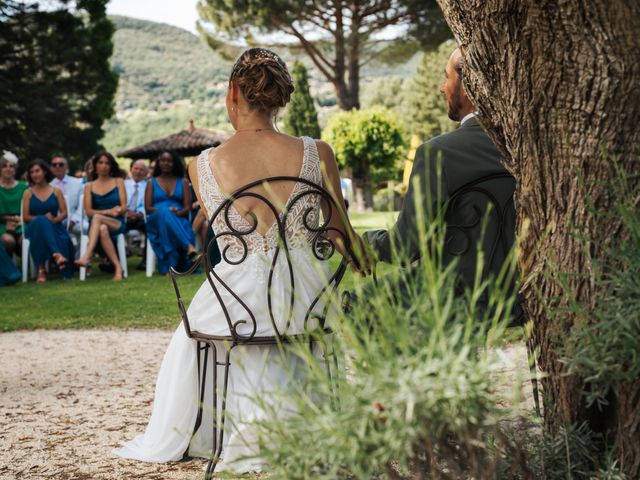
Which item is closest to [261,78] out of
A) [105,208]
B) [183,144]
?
[105,208]

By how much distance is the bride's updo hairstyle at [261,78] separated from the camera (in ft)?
10.6

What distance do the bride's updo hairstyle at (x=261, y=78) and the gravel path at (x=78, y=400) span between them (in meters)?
1.40

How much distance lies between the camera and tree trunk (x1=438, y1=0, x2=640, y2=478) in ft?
6.40

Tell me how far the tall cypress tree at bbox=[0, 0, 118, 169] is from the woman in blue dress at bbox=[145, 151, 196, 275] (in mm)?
16114

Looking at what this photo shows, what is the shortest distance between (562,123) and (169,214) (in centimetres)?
932

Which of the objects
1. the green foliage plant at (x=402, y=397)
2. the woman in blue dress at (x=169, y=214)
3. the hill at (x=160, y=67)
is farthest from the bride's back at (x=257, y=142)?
the hill at (x=160, y=67)

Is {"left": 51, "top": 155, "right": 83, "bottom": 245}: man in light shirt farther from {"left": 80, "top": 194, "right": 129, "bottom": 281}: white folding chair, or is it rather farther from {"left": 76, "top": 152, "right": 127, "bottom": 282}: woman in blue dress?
{"left": 76, "top": 152, "right": 127, "bottom": 282}: woman in blue dress

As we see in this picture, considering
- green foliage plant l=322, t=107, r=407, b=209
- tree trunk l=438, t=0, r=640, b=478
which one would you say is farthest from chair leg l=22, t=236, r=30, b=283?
green foliage plant l=322, t=107, r=407, b=209

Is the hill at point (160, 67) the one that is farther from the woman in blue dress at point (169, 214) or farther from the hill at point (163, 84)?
the woman in blue dress at point (169, 214)

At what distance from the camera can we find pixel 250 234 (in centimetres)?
331

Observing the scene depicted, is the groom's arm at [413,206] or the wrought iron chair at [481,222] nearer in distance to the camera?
the groom's arm at [413,206]

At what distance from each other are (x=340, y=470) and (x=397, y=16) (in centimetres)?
3207

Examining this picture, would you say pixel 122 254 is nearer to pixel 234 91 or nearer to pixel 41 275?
pixel 41 275

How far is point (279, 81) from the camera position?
328cm
